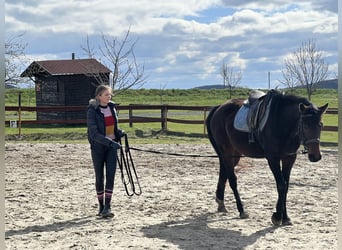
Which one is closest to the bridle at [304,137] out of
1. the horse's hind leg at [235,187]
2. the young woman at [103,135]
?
the horse's hind leg at [235,187]

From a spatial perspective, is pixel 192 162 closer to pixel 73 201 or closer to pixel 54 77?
pixel 73 201

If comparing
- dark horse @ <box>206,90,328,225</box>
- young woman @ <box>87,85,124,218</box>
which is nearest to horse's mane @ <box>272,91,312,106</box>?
dark horse @ <box>206,90,328,225</box>

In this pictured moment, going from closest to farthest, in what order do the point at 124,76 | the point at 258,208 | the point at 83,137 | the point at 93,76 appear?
the point at 258,208
the point at 83,137
the point at 124,76
the point at 93,76

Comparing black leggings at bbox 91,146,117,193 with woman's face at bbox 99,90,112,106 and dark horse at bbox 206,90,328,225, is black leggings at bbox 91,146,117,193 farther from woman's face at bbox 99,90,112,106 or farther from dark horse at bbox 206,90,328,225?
dark horse at bbox 206,90,328,225

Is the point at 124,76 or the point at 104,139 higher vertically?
the point at 124,76

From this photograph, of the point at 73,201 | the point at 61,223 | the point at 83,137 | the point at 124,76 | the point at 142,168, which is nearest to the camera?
the point at 61,223

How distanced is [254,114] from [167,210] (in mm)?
1647

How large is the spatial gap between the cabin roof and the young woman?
56.1ft

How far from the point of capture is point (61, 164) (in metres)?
10.5

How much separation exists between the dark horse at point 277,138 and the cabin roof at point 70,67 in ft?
55.8

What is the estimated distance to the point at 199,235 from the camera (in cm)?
523

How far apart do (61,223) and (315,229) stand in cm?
285

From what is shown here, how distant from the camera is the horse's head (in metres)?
5.24

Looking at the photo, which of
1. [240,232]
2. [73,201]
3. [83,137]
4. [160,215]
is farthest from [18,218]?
[83,137]
